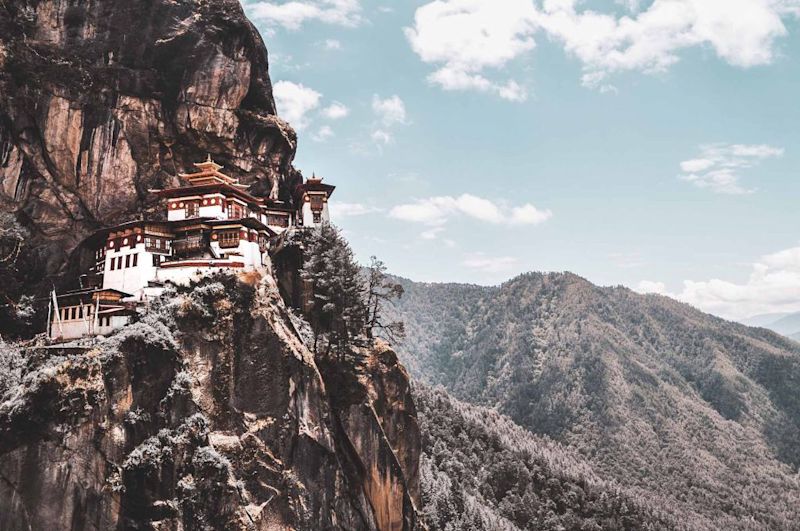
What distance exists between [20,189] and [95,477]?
1331 inches

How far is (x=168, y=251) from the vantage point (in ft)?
191

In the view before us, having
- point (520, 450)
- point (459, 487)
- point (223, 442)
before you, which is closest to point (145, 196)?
point (223, 442)

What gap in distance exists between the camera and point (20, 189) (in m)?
62.2

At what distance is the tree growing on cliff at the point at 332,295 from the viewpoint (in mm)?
59219

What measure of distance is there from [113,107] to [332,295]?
30.9m

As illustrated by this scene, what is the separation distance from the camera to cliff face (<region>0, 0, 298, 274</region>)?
206 feet

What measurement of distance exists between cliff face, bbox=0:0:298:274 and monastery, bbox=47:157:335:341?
16.2ft

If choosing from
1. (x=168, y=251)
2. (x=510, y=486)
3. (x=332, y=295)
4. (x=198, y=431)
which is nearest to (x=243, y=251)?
(x=168, y=251)

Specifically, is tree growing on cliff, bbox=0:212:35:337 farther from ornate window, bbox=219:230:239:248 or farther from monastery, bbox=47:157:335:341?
ornate window, bbox=219:230:239:248

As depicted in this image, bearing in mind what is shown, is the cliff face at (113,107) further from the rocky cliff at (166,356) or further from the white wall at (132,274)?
the white wall at (132,274)

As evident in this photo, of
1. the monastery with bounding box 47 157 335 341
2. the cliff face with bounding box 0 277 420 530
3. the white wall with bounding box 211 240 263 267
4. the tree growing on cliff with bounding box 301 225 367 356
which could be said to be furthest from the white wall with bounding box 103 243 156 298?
the tree growing on cliff with bounding box 301 225 367 356

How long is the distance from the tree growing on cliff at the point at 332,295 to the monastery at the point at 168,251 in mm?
5207

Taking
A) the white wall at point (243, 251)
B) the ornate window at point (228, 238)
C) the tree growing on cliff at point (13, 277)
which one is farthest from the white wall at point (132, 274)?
the tree growing on cliff at point (13, 277)

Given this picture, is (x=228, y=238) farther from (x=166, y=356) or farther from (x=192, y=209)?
(x=166, y=356)
